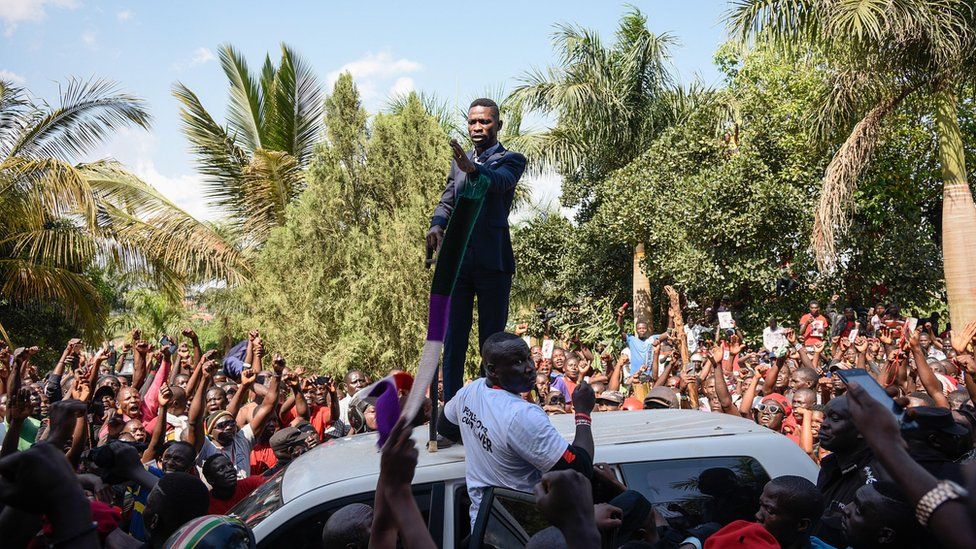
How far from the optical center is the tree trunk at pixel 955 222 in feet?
45.3

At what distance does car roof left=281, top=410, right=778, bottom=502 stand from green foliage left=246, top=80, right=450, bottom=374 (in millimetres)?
11154

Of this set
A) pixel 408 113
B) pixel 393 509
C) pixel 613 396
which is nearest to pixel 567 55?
pixel 408 113

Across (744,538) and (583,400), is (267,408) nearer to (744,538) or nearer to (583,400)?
(583,400)

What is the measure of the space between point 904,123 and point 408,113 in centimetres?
921

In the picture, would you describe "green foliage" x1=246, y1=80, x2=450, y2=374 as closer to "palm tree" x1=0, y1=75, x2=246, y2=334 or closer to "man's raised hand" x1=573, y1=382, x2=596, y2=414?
"palm tree" x1=0, y1=75, x2=246, y2=334

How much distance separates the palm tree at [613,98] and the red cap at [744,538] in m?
18.1

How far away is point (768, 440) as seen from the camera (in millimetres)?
4164

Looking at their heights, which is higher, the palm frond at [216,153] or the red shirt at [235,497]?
the palm frond at [216,153]

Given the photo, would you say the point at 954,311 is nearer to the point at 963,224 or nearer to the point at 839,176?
the point at 963,224

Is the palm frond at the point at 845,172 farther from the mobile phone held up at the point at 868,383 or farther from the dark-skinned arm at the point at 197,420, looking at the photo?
the mobile phone held up at the point at 868,383

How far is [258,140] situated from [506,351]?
21.1 m

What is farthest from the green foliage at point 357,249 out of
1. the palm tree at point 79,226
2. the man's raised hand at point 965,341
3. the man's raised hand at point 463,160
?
the man's raised hand at point 463,160

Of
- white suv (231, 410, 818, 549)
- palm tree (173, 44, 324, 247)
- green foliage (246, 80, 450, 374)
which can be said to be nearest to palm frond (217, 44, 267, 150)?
palm tree (173, 44, 324, 247)

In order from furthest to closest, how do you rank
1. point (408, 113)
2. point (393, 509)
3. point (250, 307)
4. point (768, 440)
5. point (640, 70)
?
point (640, 70)
point (250, 307)
point (408, 113)
point (768, 440)
point (393, 509)
